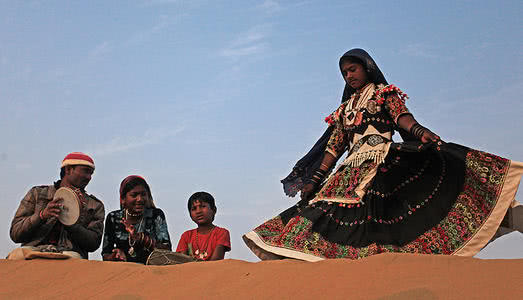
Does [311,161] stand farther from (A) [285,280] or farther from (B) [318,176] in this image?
(A) [285,280]

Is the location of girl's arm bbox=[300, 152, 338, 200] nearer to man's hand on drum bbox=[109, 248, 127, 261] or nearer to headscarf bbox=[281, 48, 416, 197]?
headscarf bbox=[281, 48, 416, 197]

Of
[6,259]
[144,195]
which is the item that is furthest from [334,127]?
[6,259]

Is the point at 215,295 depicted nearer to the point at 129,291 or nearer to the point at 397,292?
the point at 129,291

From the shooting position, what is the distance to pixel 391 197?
5652 millimetres

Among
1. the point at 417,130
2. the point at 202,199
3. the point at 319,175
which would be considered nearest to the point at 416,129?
the point at 417,130

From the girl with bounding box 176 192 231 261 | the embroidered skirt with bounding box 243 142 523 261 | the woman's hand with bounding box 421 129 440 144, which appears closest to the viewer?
the embroidered skirt with bounding box 243 142 523 261

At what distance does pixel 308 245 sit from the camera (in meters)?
5.27

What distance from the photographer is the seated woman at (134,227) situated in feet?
21.7

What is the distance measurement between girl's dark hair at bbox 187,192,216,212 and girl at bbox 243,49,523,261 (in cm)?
147

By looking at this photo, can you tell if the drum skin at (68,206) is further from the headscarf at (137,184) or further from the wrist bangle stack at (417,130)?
the wrist bangle stack at (417,130)

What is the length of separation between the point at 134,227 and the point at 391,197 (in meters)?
2.77

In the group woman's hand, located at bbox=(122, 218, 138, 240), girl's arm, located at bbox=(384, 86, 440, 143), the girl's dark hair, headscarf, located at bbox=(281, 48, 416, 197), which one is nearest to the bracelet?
headscarf, located at bbox=(281, 48, 416, 197)

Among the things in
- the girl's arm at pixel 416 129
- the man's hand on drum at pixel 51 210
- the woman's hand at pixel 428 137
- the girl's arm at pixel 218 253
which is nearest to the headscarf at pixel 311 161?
the girl's arm at pixel 416 129

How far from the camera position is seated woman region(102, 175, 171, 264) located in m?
6.62
